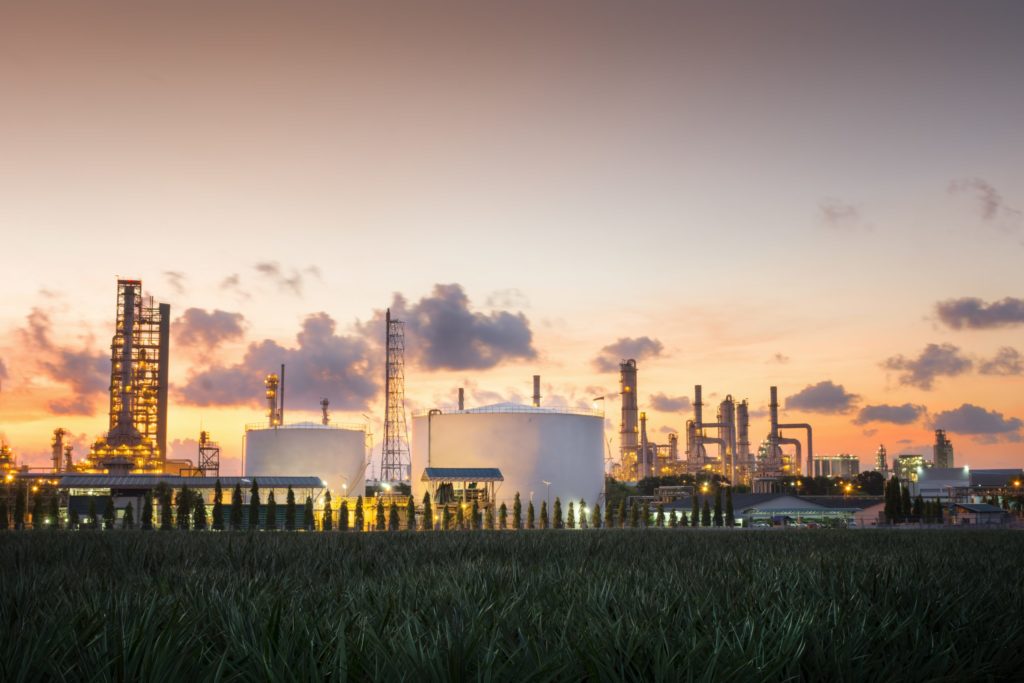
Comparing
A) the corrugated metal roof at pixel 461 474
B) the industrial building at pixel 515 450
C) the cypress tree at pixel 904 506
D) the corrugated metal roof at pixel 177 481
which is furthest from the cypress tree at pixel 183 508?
the cypress tree at pixel 904 506

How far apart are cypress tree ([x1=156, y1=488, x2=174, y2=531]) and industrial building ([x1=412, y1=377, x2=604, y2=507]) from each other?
20761mm

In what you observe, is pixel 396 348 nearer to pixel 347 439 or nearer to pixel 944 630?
pixel 347 439

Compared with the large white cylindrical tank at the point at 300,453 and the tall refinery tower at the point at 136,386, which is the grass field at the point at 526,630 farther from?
the tall refinery tower at the point at 136,386

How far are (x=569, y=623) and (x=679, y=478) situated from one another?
147 meters

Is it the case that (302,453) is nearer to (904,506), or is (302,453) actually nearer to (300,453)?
(300,453)

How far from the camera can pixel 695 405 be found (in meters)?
157

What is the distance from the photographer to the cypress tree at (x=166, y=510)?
53659 mm

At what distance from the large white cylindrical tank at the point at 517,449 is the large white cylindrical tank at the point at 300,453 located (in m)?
10.9

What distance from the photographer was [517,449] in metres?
78.6

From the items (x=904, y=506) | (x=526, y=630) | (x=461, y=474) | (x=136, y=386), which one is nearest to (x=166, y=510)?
(x=461, y=474)

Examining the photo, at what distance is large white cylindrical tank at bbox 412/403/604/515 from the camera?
78125mm

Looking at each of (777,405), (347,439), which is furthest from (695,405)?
(347,439)

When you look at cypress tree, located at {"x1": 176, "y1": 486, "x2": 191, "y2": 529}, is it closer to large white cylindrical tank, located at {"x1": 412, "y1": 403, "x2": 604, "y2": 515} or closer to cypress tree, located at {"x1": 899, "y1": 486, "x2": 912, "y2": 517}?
large white cylindrical tank, located at {"x1": 412, "y1": 403, "x2": 604, "y2": 515}

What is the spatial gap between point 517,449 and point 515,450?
19 cm
